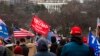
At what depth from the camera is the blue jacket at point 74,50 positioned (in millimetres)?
11312

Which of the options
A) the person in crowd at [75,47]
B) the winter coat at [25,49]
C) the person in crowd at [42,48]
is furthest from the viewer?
the winter coat at [25,49]

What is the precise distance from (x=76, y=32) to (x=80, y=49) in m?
0.28

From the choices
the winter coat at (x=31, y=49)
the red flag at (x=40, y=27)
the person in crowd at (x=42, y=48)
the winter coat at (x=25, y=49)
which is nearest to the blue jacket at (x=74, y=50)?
the person in crowd at (x=42, y=48)

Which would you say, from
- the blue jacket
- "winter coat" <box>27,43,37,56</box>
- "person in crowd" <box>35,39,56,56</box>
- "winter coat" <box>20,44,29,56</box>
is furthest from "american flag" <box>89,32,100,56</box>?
"winter coat" <box>27,43,37,56</box>

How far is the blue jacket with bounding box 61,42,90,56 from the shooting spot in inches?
445

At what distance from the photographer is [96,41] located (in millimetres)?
13867

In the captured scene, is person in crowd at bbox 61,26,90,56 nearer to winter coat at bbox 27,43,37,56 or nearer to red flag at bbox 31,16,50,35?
winter coat at bbox 27,43,37,56

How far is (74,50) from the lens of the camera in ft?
37.3

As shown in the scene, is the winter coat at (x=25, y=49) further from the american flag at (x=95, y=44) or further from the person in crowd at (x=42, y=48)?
the person in crowd at (x=42, y=48)

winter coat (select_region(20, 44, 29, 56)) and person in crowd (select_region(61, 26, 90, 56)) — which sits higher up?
person in crowd (select_region(61, 26, 90, 56))

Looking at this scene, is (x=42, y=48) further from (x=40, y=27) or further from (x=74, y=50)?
(x=40, y=27)

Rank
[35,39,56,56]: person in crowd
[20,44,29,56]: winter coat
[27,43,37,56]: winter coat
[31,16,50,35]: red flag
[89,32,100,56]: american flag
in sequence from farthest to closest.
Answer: [31,16,50,35]: red flag
[27,43,37,56]: winter coat
[20,44,29,56]: winter coat
[89,32,100,56]: american flag
[35,39,56,56]: person in crowd

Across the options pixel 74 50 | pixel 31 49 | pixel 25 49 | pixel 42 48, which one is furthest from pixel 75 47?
pixel 31 49

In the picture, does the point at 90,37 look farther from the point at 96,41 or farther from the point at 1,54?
the point at 1,54
